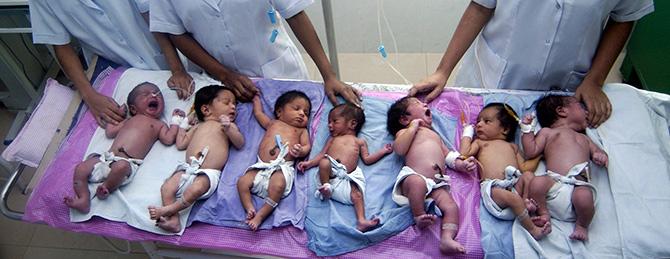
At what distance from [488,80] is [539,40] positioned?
0.32m

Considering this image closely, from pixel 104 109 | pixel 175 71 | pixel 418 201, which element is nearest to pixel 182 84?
pixel 175 71

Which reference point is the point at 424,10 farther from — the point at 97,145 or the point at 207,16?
the point at 97,145

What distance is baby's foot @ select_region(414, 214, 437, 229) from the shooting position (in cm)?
154

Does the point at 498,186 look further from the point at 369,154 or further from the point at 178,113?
the point at 178,113

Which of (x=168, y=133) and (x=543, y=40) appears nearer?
(x=543, y=40)

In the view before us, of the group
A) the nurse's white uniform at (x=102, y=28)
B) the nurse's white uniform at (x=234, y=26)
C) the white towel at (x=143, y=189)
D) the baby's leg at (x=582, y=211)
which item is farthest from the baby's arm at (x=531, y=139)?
the nurse's white uniform at (x=102, y=28)

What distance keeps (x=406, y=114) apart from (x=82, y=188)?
4.02ft

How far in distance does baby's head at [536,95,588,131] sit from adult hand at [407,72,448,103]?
390 mm

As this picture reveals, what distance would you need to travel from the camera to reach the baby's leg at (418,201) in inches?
60.9

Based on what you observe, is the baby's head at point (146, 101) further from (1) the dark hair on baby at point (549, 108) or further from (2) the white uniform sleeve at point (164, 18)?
(1) the dark hair on baby at point (549, 108)

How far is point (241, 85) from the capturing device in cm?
202

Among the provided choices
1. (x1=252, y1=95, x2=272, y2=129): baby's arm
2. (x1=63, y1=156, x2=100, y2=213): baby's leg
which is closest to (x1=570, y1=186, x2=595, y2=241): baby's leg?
(x1=252, y1=95, x2=272, y2=129): baby's arm

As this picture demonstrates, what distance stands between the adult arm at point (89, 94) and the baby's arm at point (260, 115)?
553 mm

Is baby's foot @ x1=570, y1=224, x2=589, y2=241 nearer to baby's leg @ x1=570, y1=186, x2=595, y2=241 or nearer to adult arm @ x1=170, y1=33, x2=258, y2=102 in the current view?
baby's leg @ x1=570, y1=186, x2=595, y2=241
